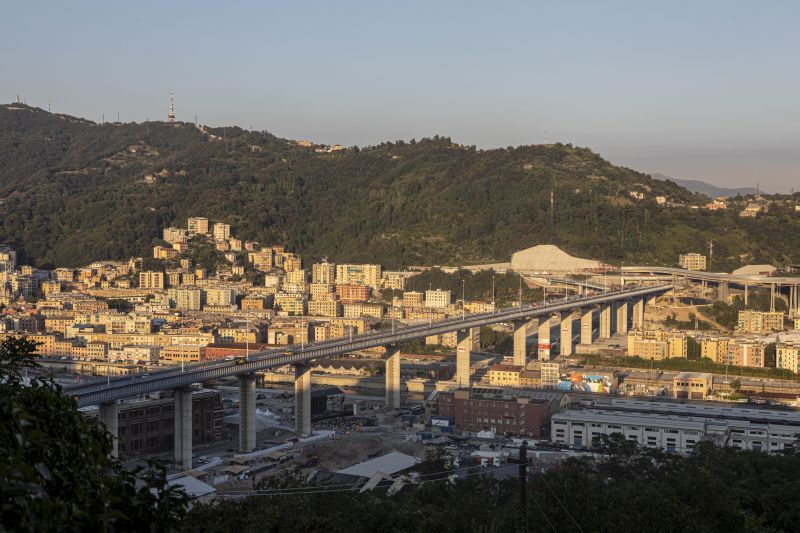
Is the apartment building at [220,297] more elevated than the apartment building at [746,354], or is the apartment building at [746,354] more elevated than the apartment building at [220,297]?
the apartment building at [220,297]

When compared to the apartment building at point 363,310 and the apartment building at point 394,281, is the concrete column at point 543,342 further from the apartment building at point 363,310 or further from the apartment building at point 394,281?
the apartment building at point 394,281

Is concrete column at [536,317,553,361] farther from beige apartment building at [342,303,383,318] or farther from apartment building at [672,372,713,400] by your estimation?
beige apartment building at [342,303,383,318]

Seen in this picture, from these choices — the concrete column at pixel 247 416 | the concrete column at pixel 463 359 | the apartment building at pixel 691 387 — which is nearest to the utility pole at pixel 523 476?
the concrete column at pixel 247 416

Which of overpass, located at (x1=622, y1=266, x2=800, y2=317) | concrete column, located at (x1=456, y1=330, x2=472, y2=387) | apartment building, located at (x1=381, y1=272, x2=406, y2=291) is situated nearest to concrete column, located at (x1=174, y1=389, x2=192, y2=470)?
concrete column, located at (x1=456, y1=330, x2=472, y2=387)

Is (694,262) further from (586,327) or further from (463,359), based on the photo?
(463,359)

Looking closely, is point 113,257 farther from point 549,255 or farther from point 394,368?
point 394,368
